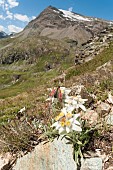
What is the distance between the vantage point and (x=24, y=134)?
7531 mm

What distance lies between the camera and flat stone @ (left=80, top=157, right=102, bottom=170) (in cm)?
593

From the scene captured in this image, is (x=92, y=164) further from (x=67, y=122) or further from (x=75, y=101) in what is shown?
(x=75, y=101)

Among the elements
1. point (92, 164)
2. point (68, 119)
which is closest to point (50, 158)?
point (92, 164)

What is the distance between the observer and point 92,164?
19.5 ft

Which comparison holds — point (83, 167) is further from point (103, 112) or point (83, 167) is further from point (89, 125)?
point (103, 112)

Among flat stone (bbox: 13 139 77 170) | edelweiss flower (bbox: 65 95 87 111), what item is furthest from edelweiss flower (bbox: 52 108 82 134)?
flat stone (bbox: 13 139 77 170)

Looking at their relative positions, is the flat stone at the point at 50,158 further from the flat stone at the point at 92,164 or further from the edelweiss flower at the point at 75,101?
the edelweiss flower at the point at 75,101

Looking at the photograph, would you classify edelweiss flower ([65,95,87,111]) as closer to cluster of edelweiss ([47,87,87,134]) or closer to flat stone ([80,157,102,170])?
cluster of edelweiss ([47,87,87,134])

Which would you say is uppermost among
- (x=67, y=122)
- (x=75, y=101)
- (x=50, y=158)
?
(x=75, y=101)

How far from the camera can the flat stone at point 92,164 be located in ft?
19.4

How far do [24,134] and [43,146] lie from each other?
79cm

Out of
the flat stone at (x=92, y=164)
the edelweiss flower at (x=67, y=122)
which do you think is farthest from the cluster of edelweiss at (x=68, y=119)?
the flat stone at (x=92, y=164)

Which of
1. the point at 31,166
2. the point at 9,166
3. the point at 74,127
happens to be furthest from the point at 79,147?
the point at 9,166

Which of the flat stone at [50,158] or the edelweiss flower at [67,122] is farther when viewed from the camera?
the flat stone at [50,158]
